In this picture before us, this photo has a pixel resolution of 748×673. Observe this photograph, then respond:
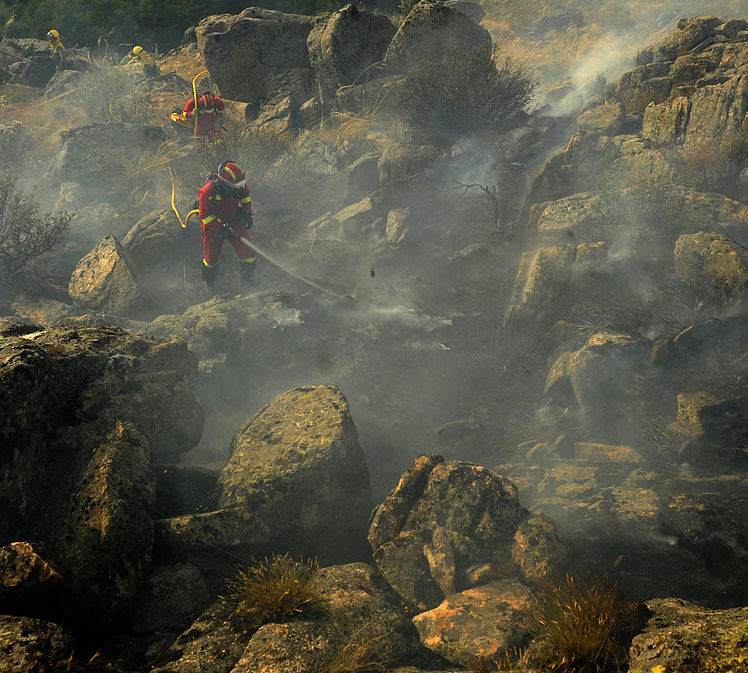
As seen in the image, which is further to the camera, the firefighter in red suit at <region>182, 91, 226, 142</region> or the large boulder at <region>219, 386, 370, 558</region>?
the firefighter in red suit at <region>182, 91, 226, 142</region>

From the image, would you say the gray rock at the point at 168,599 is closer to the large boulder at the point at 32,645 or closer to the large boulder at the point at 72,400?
the large boulder at the point at 32,645

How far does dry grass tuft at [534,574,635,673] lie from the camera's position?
3090 mm

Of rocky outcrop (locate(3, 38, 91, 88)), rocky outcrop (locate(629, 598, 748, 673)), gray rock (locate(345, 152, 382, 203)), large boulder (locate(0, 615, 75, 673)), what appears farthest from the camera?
rocky outcrop (locate(3, 38, 91, 88))

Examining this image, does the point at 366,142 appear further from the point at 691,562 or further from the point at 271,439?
the point at 691,562

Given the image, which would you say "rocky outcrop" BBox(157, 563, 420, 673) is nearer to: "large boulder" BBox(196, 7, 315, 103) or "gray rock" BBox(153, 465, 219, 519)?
"gray rock" BBox(153, 465, 219, 519)

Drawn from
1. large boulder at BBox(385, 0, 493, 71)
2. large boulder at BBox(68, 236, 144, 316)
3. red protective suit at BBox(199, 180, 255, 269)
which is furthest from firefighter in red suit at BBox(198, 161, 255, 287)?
large boulder at BBox(385, 0, 493, 71)

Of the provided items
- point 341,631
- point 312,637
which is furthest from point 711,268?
point 312,637

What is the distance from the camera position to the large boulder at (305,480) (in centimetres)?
485

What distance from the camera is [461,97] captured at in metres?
11.8

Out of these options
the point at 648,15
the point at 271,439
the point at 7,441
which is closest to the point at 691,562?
the point at 271,439

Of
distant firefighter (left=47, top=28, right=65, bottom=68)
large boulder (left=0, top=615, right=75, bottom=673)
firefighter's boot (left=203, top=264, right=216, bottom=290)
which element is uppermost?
distant firefighter (left=47, top=28, right=65, bottom=68)

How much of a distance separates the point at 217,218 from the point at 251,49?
26.8 feet

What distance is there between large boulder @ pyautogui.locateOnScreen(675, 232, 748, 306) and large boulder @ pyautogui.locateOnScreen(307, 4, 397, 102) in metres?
10.1

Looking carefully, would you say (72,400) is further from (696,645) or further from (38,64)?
(38,64)
